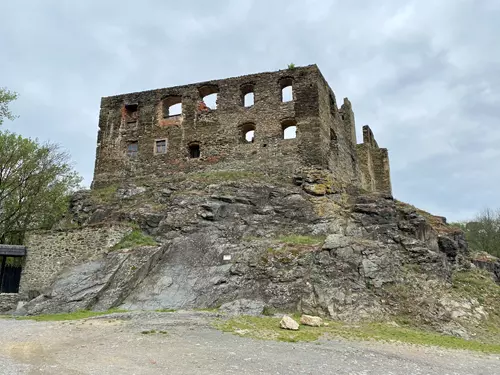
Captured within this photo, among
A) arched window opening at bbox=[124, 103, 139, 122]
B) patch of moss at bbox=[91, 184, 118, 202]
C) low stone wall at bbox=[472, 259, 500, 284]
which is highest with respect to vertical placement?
arched window opening at bbox=[124, 103, 139, 122]

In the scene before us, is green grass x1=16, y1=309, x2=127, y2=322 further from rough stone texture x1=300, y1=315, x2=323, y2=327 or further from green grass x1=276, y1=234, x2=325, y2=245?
green grass x1=276, y1=234, x2=325, y2=245

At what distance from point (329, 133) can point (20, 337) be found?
1849 cm

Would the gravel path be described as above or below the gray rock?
below

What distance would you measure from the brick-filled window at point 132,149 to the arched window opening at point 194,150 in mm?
3317

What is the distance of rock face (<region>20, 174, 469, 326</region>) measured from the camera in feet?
47.5

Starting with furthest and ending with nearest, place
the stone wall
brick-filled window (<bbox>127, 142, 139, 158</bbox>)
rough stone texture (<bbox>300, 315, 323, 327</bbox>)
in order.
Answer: the stone wall, brick-filled window (<bbox>127, 142, 139, 158</bbox>), rough stone texture (<bbox>300, 315, 323, 327</bbox>)

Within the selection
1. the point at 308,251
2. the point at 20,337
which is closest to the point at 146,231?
the point at 308,251

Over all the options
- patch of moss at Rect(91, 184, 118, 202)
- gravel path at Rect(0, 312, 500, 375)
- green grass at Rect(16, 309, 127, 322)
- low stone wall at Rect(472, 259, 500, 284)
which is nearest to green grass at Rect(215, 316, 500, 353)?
gravel path at Rect(0, 312, 500, 375)

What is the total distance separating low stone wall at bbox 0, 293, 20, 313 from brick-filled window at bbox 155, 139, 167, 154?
11.2 meters

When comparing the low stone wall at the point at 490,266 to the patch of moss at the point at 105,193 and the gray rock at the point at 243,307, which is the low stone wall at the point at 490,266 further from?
the patch of moss at the point at 105,193

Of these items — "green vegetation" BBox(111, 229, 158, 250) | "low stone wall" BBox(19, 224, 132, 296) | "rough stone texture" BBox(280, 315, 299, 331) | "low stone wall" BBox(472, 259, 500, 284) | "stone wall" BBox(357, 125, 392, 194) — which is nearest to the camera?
"rough stone texture" BBox(280, 315, 299, 331)

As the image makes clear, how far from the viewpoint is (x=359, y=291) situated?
14266 millimetres

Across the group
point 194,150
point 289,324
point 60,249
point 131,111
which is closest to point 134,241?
point 60,249

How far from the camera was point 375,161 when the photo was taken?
101 ft
